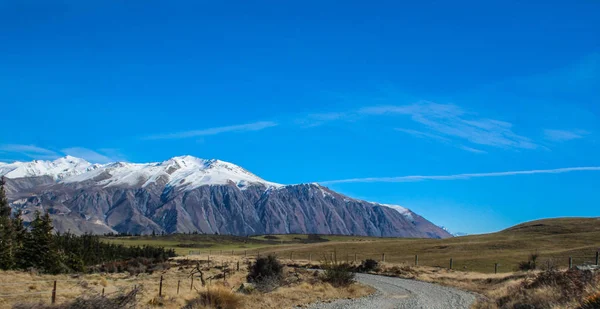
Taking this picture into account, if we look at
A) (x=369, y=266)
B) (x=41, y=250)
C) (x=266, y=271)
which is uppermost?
(x=266, y=271)

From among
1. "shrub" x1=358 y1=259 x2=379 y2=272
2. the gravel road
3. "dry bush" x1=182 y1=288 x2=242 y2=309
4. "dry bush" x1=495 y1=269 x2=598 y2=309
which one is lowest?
"shrub" x1=358 y1=259 x2=379 y2=272

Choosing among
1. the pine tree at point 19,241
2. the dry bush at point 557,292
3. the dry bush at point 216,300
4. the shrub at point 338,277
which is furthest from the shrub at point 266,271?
the pine tree at point 19,241

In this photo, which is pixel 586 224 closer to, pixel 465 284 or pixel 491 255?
pixel 491 255

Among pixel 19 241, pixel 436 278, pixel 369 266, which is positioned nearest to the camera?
pixel 436 278

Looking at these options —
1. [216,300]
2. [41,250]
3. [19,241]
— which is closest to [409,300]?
[216,300]

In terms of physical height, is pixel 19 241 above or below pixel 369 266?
above

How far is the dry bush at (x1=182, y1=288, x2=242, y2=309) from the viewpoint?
875 inches

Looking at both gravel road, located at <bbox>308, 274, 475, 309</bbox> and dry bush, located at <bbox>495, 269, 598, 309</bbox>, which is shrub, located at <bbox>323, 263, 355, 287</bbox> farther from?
dry bush, located at <bbox>495, 269, 598, 309</bbox>

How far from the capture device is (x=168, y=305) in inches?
956

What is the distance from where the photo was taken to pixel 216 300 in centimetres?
2269

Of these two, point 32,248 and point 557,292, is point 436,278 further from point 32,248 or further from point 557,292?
point 32,248

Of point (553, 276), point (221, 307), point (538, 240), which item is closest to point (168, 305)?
point (221, 307)

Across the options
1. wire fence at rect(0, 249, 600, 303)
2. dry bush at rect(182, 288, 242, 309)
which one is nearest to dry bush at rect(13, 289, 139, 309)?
wire fence at rect(0, 249, 600, 303)

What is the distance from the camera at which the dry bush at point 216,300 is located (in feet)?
72.9
